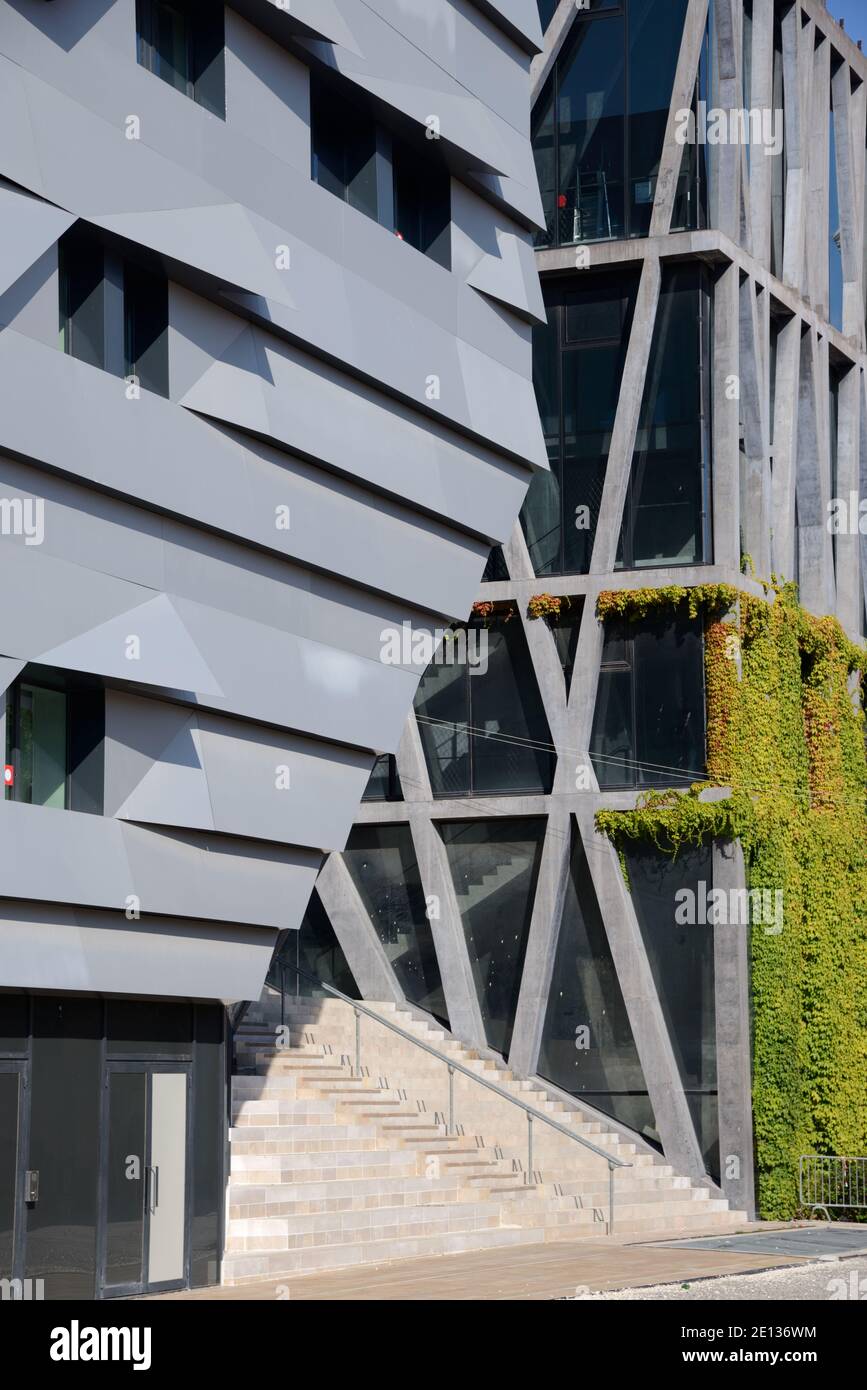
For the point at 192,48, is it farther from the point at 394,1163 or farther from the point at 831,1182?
the point at 831,1182

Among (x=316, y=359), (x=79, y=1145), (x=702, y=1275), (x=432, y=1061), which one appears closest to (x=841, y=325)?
(x=432, y=1061)

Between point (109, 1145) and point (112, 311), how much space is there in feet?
25.8

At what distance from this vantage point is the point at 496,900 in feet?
111

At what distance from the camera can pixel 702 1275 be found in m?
20.4

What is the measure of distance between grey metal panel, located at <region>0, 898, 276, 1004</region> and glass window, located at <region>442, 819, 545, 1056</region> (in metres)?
12.8

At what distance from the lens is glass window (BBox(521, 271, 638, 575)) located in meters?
33.4

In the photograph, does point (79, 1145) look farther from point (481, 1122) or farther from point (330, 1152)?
point (481, 1122)

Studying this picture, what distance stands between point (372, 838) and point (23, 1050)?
57.4ft

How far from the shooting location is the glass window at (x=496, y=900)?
3334cm

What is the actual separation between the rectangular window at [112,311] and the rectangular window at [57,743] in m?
3.09

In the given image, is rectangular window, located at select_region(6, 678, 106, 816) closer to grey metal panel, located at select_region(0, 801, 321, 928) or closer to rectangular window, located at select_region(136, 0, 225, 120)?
grey metal panel, located at select_region(0, 801, 321, 928)

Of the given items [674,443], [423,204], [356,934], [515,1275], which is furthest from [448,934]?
[423,204]

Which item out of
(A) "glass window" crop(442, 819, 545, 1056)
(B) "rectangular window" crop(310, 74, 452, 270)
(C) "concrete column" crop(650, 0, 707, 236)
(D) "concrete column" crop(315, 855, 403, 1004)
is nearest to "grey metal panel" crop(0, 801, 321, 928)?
(B) "rectangular window" crop(310, 74, 452, 270)

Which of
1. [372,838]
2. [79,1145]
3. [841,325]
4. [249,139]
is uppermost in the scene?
[841,325]
